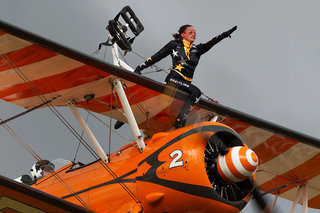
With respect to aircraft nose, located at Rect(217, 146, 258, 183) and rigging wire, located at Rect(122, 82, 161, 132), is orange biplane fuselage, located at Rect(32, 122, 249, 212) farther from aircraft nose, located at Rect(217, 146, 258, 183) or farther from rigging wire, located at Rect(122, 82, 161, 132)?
rigging wire, located at Rect(122, 82, 161, 132)

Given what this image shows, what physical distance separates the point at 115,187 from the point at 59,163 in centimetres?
354

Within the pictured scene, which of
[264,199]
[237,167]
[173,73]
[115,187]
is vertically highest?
[173,73]

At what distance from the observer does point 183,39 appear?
932 centimetres

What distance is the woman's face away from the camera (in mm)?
9258

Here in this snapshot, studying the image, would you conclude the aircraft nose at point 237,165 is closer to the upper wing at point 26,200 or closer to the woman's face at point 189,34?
the upper wing at point 26,200

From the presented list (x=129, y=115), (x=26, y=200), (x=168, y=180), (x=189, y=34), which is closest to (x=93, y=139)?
(x=129, y=115)

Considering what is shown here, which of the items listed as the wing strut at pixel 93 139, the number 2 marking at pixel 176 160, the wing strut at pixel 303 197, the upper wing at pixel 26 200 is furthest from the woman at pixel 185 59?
the wing strut at pixel 303 197

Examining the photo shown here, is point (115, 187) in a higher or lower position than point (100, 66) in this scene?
lower

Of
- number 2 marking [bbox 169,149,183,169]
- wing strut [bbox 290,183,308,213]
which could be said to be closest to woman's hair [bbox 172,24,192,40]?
number 2 marking [bbox 169,149,183,169]

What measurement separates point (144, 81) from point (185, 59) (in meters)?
0.81

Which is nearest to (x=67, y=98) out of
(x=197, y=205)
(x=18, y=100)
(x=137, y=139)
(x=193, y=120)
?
(x=18, y=100)

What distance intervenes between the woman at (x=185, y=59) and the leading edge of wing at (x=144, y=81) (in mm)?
150

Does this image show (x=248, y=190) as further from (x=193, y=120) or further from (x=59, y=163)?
(x=59, y=163)

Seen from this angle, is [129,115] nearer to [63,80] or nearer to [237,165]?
[63,80]
